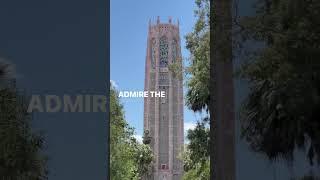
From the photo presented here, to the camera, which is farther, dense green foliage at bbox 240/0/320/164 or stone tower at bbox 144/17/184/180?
stone tower at bbox 144/17/184/180

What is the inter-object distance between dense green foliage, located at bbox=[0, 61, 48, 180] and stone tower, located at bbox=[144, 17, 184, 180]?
11425 cm

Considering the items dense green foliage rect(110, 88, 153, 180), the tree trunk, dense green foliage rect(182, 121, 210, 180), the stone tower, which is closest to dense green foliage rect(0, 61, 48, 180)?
the tree trunk

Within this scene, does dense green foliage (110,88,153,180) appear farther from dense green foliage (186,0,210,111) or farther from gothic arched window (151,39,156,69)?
gothic arched window (151,39,156,69)

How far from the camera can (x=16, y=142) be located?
872 inches

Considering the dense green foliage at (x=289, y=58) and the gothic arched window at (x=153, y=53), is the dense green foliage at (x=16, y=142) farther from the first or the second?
the gothic arched window at (x=153, y=53)

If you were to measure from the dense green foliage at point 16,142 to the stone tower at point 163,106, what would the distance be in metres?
114

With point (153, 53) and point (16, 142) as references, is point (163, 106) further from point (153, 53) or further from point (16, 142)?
point (16, 142)

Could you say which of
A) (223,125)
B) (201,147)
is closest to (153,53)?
(201,147)

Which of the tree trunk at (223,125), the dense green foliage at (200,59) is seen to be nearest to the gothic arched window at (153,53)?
the dense green foliage at (200,59)

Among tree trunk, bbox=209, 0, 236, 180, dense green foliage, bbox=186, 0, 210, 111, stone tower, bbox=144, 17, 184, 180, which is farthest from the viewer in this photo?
stone tower, bbox=144, 17, 184, 180

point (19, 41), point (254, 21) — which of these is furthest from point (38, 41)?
point (254, 21)

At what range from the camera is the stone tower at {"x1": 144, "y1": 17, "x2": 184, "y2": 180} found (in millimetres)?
139875

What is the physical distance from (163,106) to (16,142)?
394 feet

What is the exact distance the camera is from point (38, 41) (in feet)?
94.5
